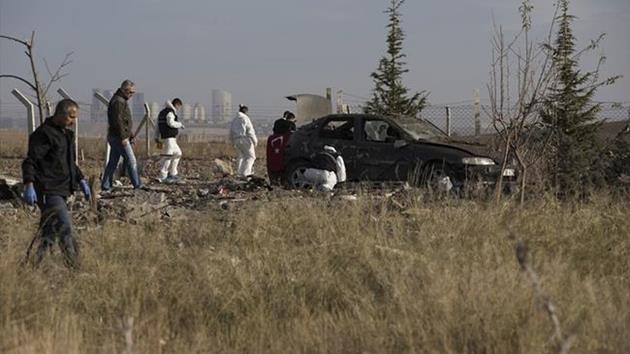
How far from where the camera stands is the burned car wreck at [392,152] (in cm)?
979

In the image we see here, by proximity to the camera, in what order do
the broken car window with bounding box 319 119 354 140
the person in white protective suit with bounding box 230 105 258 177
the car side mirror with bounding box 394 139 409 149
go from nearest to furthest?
1. the car side mirror with bounding box 394 139 409 149
2. the broken car window with bounding box 319 119 354 140
3. the person in white protective suit with bounding box 230 105 258 177

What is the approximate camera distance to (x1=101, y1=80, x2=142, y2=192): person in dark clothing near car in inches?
404

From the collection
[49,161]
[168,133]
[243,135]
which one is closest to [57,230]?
[49,161]

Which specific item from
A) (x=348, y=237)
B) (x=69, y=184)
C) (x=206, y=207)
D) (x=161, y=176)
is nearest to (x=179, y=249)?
(x=69, y=184)

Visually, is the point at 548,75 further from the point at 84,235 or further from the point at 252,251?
the point at 84,235

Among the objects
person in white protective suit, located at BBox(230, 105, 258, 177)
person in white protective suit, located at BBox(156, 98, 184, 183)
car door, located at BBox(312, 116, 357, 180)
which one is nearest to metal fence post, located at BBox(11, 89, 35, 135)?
person in white protective suit, located at BBox(156, 98, 184, 183)

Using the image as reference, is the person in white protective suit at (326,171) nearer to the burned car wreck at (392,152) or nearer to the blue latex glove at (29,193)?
the burned car wreck at (392,152)

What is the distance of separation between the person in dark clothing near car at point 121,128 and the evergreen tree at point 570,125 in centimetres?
581

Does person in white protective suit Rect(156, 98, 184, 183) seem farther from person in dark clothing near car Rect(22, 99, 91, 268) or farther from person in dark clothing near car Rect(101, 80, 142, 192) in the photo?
person in dark clothing near car Rect(22, 99, 91, 268)

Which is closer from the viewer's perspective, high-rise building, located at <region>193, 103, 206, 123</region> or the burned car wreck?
the burned car wreck

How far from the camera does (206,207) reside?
851 cm

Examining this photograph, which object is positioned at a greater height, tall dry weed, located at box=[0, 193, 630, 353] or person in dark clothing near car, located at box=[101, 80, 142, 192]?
person in dark clothing near car, located at box=[101, 80, 142, 192]

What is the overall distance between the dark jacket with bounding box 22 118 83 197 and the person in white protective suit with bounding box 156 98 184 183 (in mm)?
6581

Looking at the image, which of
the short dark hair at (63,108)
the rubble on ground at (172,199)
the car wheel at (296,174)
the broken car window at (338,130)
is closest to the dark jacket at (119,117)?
the rubble on ground at (172,199)
